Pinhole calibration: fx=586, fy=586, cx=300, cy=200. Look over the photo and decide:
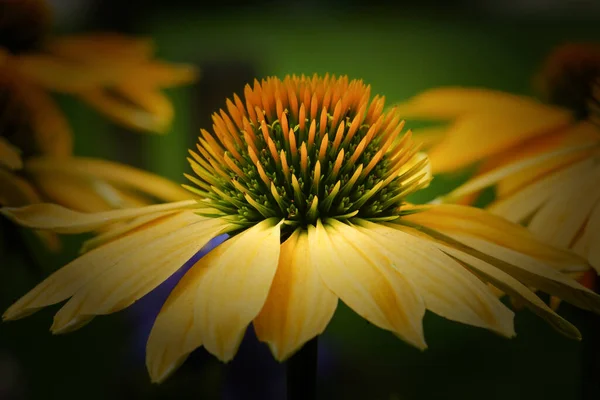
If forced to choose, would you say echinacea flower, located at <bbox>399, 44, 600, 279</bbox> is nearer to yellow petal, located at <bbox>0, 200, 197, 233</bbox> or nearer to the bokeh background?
the bokeh background

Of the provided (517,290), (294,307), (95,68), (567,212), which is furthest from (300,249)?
(95,68)

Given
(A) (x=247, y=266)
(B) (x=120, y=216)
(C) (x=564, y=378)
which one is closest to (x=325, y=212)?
(A) (x=247, y=266)

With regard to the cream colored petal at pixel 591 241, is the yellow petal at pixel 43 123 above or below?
above

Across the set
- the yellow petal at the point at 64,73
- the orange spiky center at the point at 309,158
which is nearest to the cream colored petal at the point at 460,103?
the orange spiky center at the point at 309,158

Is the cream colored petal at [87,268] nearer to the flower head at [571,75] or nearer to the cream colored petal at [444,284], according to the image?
the cream colored petal at [444,284]

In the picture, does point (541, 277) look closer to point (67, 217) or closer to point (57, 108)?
point (67, 217)

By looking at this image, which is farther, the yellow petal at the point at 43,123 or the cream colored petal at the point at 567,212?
the yellow petal at the point at 43,123

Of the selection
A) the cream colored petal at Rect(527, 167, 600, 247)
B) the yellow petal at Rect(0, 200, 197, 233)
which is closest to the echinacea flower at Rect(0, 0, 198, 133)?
the yellow petal at Rect(0, 200, 197, 233)

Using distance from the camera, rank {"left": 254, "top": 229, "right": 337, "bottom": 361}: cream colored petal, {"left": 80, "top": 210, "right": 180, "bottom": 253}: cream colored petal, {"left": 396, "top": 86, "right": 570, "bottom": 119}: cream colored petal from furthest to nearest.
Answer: {"left": 396, "top": 86, "right": 570, "bottom": 119}: cream colored petal < {"left": 80, "top": 210, "right": 180, "bottom": 253}: cream colored petal < {"left": 254, "top": 229, "right": 337, "bottom": 361}: cream colored petal
